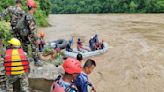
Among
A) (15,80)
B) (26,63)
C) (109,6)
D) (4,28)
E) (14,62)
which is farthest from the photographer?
(109,6)

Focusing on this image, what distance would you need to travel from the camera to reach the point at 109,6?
204 ft

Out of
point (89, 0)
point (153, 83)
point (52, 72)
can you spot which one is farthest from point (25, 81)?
point (89, 0)

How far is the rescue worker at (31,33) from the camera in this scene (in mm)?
5809

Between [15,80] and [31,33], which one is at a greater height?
[31,33]

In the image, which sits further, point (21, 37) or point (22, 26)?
point (21, 37)

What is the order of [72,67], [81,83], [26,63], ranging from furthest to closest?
[26,63] < [81,83] < [72,67]

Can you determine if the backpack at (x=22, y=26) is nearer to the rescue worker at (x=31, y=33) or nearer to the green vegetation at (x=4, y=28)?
the rescue worker at (x=31, y=33)

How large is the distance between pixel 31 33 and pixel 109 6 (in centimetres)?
5692

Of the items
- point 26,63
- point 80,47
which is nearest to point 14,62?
point 26,63

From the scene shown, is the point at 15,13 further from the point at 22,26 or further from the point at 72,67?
the point at 72,67

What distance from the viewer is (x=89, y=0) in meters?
73.4

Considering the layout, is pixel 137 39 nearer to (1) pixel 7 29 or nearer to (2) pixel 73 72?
(1) pixel 7 29

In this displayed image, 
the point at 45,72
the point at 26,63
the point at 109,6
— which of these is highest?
the point at 26,63

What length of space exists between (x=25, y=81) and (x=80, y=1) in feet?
236
